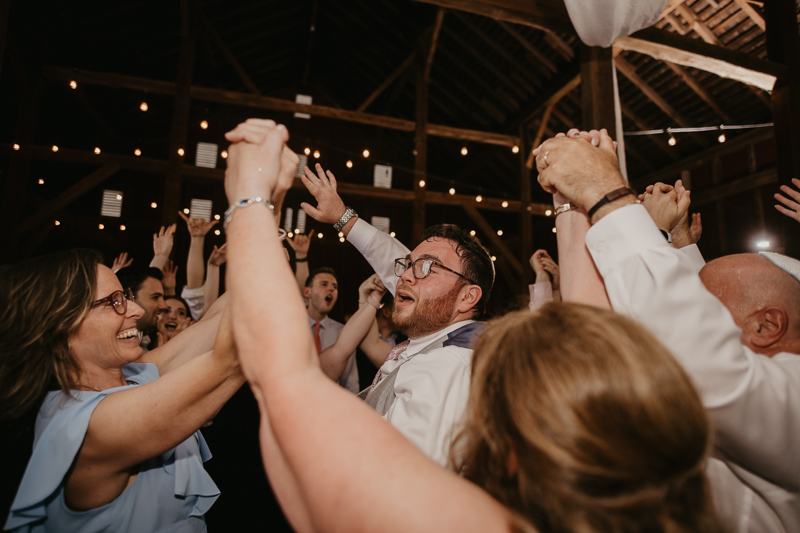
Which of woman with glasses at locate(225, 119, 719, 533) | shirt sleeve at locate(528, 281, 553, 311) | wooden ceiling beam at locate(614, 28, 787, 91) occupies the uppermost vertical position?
wooden ceiling beam at locate(614, 28, 787, 91)

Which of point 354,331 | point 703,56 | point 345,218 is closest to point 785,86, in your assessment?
point 703,56

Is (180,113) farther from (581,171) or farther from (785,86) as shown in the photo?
(785,86)

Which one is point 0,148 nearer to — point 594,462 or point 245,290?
point 245,290

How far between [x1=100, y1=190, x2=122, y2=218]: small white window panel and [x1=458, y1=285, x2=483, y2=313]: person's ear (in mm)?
11258

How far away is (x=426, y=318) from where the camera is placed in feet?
5.44

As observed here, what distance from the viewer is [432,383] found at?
108cm

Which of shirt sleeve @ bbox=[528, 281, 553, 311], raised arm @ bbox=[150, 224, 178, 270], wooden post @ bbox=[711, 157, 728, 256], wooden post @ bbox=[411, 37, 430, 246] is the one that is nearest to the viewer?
shirt sleeve @ bbox=[528, 281, 553, 311]

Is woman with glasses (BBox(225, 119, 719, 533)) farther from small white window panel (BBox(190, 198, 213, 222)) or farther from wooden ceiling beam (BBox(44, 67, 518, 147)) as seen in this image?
small white window panel (BBox(190, 198, 213, 222))

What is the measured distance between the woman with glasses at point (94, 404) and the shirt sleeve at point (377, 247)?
1085 millimetres

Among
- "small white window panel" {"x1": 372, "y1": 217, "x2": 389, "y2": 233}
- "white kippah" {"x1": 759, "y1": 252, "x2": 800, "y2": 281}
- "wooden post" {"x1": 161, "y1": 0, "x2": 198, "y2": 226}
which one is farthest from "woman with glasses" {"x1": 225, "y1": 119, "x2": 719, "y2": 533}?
"small white window panel" {"x1": 372, "y1": 217, "x2": 389, "y2": 233}

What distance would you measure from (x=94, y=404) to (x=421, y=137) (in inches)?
274

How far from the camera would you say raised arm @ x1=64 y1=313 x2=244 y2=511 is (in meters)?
0.92

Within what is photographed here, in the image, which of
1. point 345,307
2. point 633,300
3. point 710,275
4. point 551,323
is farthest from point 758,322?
point 345,307

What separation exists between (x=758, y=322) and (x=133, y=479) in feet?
5.31
